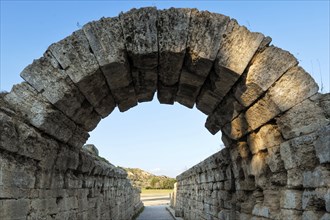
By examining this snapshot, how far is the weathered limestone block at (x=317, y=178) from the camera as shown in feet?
12.1

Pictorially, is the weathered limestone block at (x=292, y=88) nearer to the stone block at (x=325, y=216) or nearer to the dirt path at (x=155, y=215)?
the stone block at (x=325, y=216)

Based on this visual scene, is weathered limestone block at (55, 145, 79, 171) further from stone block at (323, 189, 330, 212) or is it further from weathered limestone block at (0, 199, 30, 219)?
stone block at (323, 189, 330, 212)

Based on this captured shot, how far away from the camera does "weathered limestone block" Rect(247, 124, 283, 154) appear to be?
463 centimetres

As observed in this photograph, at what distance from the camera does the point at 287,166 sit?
14.1 feet

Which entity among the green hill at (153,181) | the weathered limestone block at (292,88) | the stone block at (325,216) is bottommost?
the stone block at (325,216)

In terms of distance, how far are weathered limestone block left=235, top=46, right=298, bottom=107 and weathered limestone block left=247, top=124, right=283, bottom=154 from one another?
0.50 meters

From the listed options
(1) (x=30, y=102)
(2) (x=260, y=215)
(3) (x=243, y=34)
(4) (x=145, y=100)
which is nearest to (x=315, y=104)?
(3) (x=243, y=34)

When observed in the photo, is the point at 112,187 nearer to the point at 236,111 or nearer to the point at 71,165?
the point at 71,165

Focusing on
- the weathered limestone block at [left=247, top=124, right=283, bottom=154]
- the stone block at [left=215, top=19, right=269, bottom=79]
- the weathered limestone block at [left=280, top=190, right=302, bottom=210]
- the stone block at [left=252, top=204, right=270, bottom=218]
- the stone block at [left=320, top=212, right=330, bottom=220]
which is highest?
the stone block at [left=215, top=19, right=269, bottom=79]

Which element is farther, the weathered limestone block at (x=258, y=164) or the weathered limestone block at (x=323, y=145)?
the weathered limestone block at (x=258, y=164)

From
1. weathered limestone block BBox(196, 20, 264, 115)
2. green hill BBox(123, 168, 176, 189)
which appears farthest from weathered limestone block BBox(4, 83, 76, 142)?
green hill BBox(123, 168, 176, 189)

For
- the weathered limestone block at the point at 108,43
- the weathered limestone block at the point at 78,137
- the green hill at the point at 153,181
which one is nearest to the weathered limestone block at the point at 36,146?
the weathered limestone block at the point at 78,137

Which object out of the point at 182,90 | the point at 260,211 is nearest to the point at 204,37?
the point at 182,90

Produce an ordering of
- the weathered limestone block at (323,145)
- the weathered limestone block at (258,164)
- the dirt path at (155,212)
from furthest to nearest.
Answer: the dirt path at (155,212), the weathered limestone block at (258,164), the weathered limestone block at (323,145)
